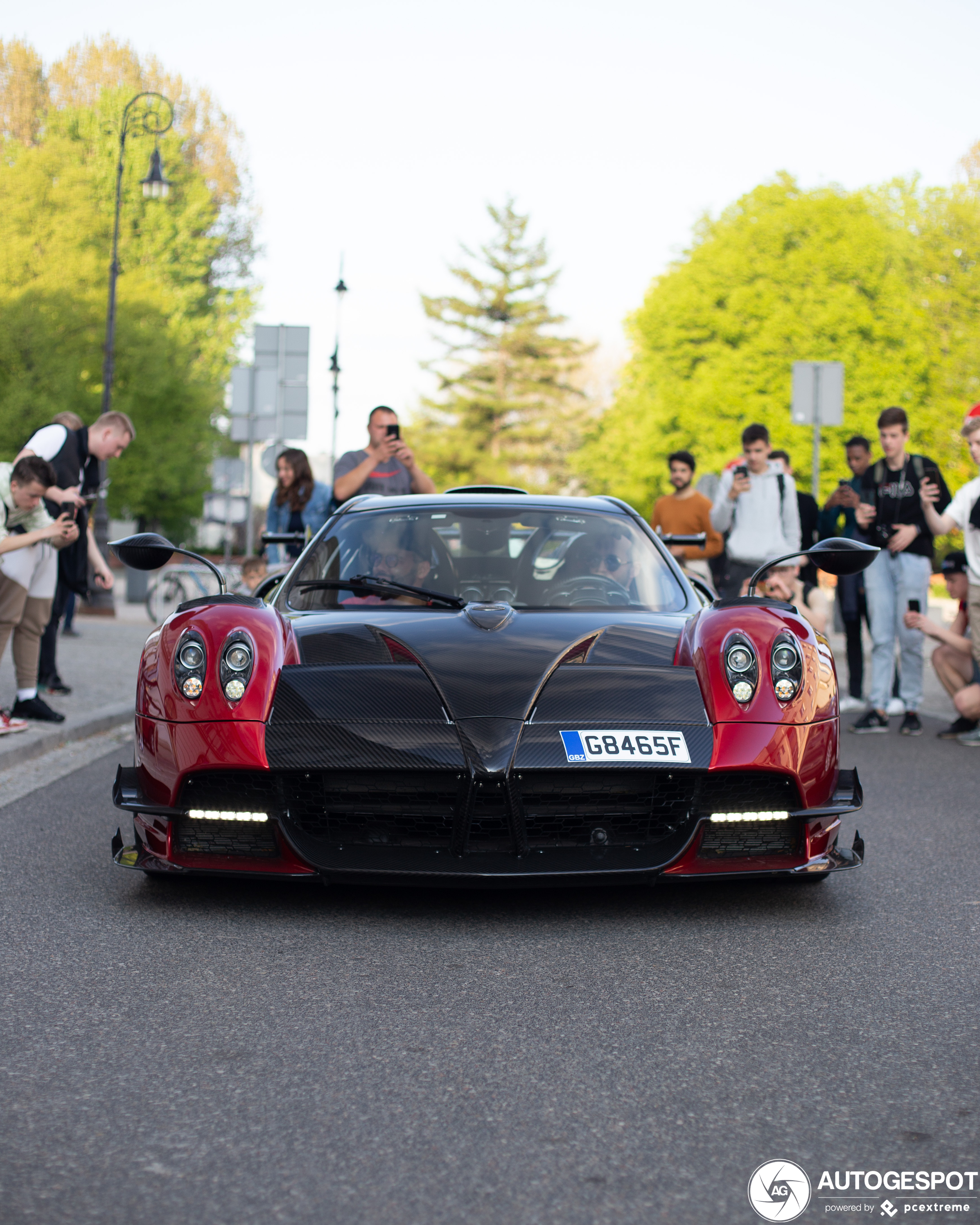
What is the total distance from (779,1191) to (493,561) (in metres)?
3.43

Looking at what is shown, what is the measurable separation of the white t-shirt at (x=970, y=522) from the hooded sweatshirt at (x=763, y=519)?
135 cm

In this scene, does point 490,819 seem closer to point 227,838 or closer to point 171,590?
point 227,838

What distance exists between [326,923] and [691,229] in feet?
143

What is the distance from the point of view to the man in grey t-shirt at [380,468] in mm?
8695

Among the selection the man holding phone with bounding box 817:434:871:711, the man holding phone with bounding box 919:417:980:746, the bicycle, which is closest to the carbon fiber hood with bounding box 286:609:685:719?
the man holding phone with bounding box 919:417:980:746

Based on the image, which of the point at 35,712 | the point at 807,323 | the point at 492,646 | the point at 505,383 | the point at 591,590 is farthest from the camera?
the point at 505,383

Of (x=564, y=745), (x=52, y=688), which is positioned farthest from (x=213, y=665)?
(x=52, y=688)

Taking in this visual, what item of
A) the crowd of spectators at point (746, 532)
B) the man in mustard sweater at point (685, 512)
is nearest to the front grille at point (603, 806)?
the crowd of spectators at point (746, 532)

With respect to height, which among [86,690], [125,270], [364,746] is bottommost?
[86,690]

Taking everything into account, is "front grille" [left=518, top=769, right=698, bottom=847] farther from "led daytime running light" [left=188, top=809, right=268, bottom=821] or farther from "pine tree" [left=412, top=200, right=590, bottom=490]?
"pine tree" [left=412, top=200, right=590, bottom=490]

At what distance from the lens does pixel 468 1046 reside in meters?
3.06

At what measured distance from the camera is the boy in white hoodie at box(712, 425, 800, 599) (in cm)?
1012

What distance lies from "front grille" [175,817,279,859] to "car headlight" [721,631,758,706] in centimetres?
139

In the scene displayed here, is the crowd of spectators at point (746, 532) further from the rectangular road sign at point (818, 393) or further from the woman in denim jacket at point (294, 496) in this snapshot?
the rectangular road sign at point (818, 393)
